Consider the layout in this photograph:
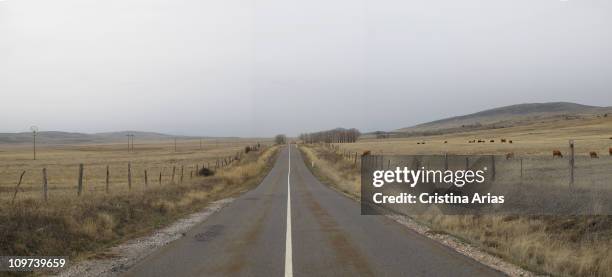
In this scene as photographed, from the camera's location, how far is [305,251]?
981 centimetres

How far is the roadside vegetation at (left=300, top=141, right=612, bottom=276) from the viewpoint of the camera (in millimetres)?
9344

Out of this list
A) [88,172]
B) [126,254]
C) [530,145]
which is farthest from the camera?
[530,145]

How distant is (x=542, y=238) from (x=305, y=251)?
6.50 m

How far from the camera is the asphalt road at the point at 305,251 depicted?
806 centimetres

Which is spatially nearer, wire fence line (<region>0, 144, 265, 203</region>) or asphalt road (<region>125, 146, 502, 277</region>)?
asphalt road (<region>125, 146, 502, 277</region>)

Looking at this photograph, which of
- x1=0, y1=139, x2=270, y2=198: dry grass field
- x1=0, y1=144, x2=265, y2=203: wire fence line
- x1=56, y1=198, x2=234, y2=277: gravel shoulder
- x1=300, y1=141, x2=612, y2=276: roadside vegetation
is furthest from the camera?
x1=0, y1=139, x2=270, y2=198: dry grass field

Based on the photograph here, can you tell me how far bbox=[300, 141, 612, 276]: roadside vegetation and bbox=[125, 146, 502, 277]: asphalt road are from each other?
118 cm

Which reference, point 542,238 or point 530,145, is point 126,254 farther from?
point 530,145

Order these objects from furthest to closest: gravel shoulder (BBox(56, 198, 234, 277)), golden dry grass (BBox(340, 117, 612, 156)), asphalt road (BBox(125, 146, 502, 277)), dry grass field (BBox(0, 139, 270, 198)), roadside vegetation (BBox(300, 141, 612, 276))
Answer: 1. golden dry grass (BBox(340, 117, 612, 156))
2. dry grass field (BBox(0, 139, 270, 198))
3. roadside vegetation (BBox(300, 141, 612, 276))
4. gravel shoulder (BBox(56, 198, 234, 277))
5. asphalt road (BBox(125, 146, 502, 277))

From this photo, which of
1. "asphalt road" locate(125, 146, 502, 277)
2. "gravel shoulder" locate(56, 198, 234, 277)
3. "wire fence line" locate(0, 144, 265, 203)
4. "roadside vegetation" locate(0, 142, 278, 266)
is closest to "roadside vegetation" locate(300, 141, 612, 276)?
"asphalt road" locate(125, 146, 502, 277)

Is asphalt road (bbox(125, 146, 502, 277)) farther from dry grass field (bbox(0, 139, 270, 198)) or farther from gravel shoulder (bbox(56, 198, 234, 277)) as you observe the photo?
dry grass field (bbox(0, 139, 270, 198))

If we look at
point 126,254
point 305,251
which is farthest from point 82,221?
point 305,251

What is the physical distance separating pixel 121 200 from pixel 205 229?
176 inches

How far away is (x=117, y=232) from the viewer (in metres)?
12.8
